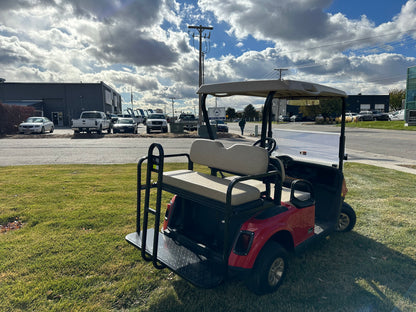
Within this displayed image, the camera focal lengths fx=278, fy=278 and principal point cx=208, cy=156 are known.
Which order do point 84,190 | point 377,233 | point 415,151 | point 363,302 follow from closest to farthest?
point 363,302 → point 377,233 → point 84,190 → point 415,151

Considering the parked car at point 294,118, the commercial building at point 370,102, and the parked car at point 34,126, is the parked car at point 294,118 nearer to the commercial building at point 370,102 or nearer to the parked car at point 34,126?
the commercial building at point 370,102

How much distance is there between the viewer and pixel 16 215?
435cm

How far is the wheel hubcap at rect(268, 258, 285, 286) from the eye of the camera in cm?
256

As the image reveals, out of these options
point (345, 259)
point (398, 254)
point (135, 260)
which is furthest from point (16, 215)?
point (398, 254)

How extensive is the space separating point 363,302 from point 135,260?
233 centimetres

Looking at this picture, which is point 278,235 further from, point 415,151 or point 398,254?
point 415,151

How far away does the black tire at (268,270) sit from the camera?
2447 millimetres

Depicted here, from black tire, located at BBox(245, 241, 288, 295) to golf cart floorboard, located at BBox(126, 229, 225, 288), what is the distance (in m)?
0.32

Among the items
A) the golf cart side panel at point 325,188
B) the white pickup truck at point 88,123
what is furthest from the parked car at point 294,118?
the golf cart side panel at point 325,188

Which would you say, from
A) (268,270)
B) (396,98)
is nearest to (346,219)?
(268,270)

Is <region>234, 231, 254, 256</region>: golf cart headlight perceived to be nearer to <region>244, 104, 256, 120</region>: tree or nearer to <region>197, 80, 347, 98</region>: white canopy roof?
<region>197, 80, 347, 98</region>: white canopy roof

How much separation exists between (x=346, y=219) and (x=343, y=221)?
5 centimetres

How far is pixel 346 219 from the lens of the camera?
3.91m

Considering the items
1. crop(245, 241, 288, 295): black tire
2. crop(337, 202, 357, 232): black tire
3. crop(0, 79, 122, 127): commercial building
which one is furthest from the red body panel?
crop(0, 79, 122, 127): commercial building
